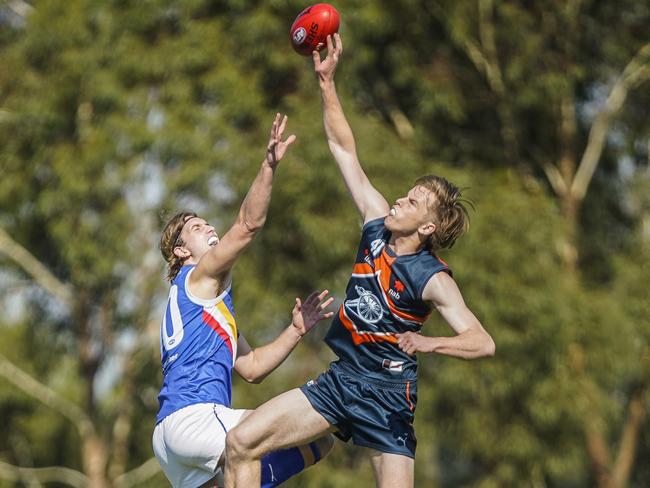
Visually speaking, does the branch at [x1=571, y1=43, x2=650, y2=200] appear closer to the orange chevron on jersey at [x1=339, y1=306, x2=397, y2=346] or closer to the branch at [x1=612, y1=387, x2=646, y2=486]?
the branch at [x1=612, y1=387, x2=646, y2=486]

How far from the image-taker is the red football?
7.04 m

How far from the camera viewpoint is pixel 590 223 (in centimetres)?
2062

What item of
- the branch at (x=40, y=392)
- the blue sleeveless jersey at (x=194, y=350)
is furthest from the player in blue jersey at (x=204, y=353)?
the branch at (x=40, y=392)

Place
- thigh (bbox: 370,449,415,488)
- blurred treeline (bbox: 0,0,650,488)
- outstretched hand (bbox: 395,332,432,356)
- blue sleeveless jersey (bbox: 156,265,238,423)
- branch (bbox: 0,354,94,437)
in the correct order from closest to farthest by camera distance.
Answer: outstretched hand (bbox: 395,332,432,356) → thigh (bbox: 370,449,415,488) → blue sleeveless jersey (bbox: 156,265,238,423) → blurred treeline (bbox: 0,0,650,488) → branch (bbox: 0,354,94,437)

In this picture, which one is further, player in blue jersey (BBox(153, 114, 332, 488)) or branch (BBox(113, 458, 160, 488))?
branch (BBox(113, 458, 160, 488))

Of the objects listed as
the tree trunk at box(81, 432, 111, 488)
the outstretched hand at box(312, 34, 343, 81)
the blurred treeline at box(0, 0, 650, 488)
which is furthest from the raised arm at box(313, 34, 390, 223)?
the tree trunk at box(81, 432, 111, 488)

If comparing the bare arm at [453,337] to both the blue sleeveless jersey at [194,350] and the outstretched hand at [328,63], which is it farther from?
the outstretched hand at [328,63]

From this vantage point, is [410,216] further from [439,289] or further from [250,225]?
[250,225]

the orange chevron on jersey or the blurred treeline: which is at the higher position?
the blurred treeline

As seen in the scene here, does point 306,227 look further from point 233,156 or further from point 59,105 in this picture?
point 59,105

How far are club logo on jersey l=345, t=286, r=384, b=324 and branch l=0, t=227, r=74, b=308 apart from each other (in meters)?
14.8

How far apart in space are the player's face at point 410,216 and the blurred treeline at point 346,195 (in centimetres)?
1071

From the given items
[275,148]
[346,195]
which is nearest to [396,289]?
[275,148]

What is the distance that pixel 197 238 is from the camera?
256 inches
